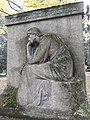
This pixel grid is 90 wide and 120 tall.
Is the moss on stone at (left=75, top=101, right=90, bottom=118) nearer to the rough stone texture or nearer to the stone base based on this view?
the stone base

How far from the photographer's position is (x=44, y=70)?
12.3 ft

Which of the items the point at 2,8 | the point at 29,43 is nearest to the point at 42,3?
the point at 2,8

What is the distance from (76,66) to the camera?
4090 mm

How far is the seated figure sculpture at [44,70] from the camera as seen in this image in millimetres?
3705

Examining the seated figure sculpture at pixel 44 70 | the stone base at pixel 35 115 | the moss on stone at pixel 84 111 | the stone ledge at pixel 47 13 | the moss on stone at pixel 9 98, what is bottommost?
the stone base at pixel 35 115

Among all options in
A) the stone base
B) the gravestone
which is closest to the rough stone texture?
the gravestone

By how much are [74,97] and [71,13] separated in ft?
6.33

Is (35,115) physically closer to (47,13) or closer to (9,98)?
(9,98)

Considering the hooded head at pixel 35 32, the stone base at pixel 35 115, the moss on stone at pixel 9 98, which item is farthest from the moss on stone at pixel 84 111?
the hooded head at pixel 35 32

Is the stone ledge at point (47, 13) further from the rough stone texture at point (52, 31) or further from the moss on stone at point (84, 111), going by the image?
the moss on stone at point (84, 111)

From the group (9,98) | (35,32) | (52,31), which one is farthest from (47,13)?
(9,98)

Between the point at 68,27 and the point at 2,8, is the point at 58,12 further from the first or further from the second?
the point at 2,8

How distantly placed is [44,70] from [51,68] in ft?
0.51

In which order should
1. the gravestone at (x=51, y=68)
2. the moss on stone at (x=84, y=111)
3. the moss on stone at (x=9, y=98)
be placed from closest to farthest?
1. the moss on stone at (x=84, y=111)
2. the gravestone at (x=51, y=68)
3. the moss on stone at (x=9, y=98)
